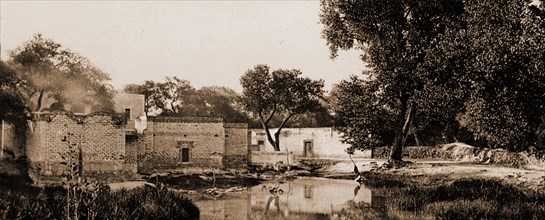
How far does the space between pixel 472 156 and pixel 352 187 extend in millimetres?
11502

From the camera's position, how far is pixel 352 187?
23.5m

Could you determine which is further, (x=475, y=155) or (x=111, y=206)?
(x=475, y=155)

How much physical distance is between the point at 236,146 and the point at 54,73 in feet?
40.0

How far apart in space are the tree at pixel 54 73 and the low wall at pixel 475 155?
22.3 metres

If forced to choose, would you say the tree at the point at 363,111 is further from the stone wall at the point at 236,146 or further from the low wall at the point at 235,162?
the low wall at the point at 235,162

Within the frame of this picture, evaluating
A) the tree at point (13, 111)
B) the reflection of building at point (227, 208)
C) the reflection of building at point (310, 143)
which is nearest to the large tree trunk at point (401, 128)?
the reflection of building at point (227, 208)

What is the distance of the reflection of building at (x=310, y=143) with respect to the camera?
137 feet

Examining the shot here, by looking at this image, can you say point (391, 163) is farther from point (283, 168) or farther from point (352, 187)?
point (283, 168)

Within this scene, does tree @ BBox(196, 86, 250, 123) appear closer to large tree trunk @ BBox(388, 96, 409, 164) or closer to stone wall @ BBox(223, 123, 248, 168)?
stone wall @ BBox(223, 123, 248, 168)

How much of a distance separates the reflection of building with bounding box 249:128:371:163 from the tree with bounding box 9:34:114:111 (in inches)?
565

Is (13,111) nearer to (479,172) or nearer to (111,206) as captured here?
(111,206)

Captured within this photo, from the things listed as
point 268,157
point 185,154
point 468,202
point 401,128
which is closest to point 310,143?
point 268,157

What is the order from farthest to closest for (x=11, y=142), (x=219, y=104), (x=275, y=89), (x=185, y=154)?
(x=219, y=104)
(x=275, y=89)
(x=185, y=154)
(x=11, y=142)

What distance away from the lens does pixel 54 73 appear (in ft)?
101
